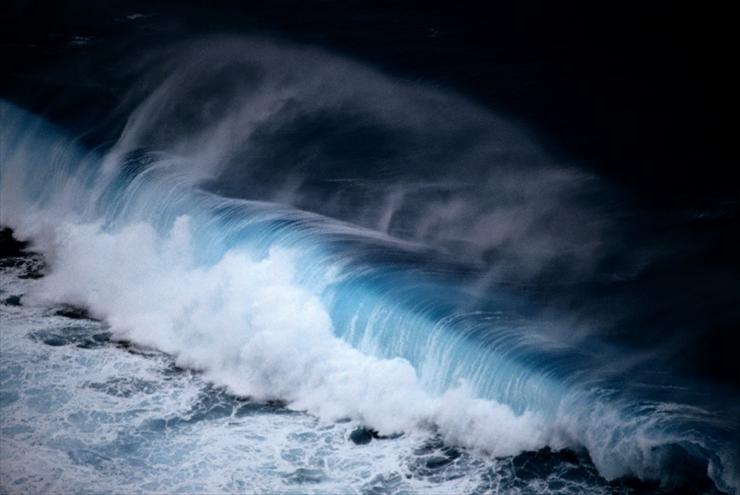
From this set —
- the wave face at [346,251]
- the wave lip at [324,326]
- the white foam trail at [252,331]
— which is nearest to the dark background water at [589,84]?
the wave face at [346,251]

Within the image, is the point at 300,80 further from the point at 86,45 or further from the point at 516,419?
the point at 516,419

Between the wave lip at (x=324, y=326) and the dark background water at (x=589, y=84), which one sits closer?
the wave lip at (x=324, y=326)

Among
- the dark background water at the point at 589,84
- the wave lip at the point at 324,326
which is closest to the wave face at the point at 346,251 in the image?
the wave lip at the point at 324,326

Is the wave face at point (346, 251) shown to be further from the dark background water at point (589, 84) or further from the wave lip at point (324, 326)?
the dark background water at point (589, 84)

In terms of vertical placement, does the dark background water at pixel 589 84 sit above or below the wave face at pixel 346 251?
above

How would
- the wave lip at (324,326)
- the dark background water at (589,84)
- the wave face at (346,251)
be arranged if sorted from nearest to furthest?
1. the wave lip at (324,326)
2. the wave face at (346,251)
3. the dark background water at (589,84)

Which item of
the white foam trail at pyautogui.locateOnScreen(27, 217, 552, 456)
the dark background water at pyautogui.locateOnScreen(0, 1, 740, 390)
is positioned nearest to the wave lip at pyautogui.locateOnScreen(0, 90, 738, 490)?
the white foam trail at pyautogui.locateOnScreen(27, 217, 552, 456)

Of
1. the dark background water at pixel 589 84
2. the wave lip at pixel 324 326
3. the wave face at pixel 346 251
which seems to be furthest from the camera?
the dark background water at pixel 589 84
